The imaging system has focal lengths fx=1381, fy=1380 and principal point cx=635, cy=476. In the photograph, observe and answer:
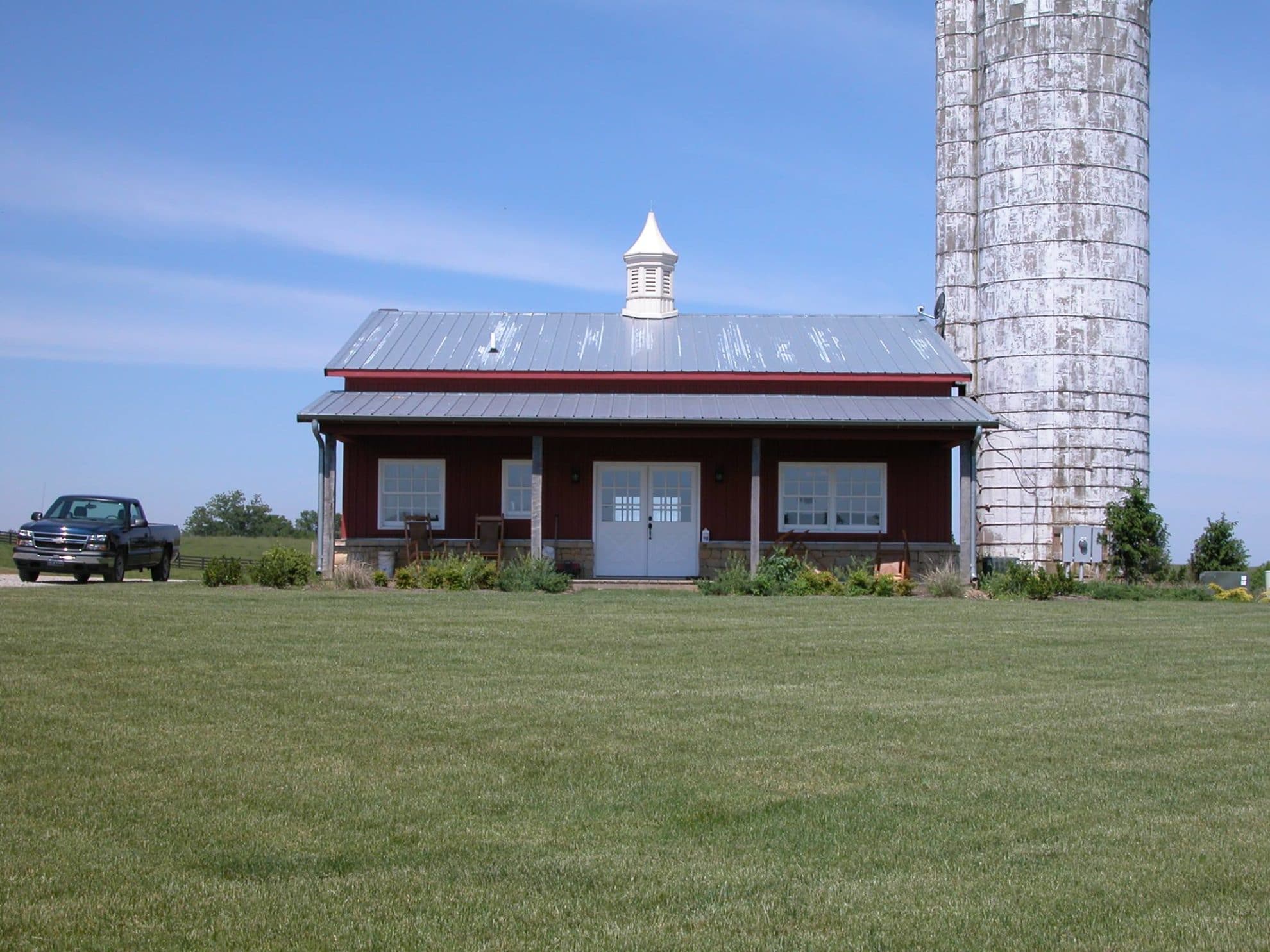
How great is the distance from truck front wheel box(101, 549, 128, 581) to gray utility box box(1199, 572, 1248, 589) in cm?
1896

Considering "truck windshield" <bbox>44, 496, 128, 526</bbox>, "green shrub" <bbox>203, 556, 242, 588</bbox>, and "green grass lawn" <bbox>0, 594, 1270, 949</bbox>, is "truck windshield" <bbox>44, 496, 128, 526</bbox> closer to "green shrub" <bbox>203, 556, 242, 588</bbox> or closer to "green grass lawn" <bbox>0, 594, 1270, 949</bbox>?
"green shrub" <bbox>203, 556, 242, 588</bbox>

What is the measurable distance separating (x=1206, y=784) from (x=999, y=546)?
20.7 metres

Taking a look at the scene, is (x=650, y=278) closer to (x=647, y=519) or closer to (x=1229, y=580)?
(x=647, y=519)

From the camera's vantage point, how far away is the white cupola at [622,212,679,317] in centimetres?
2816

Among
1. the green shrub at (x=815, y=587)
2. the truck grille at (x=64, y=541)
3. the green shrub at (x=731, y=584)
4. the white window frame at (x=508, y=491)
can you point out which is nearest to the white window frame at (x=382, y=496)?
the white window frame at (x=508, y=491)

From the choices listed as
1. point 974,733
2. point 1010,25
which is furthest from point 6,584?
point 1010,25

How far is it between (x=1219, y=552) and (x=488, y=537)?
562 inches

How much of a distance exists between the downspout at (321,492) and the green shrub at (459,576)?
6.15ft

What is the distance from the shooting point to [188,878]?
5781mm

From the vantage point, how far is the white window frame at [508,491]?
2477cm

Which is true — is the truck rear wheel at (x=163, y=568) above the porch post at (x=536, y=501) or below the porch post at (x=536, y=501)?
below

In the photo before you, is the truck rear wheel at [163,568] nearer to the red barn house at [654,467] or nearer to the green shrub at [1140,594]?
the red barn house at [654,467]

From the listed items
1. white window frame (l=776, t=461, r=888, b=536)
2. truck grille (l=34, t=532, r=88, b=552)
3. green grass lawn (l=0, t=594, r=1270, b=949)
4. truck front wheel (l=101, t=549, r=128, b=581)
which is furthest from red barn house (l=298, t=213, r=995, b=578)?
green grass lawn (l=0, t=594, r=1270, b=949)

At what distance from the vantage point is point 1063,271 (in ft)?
90.5
